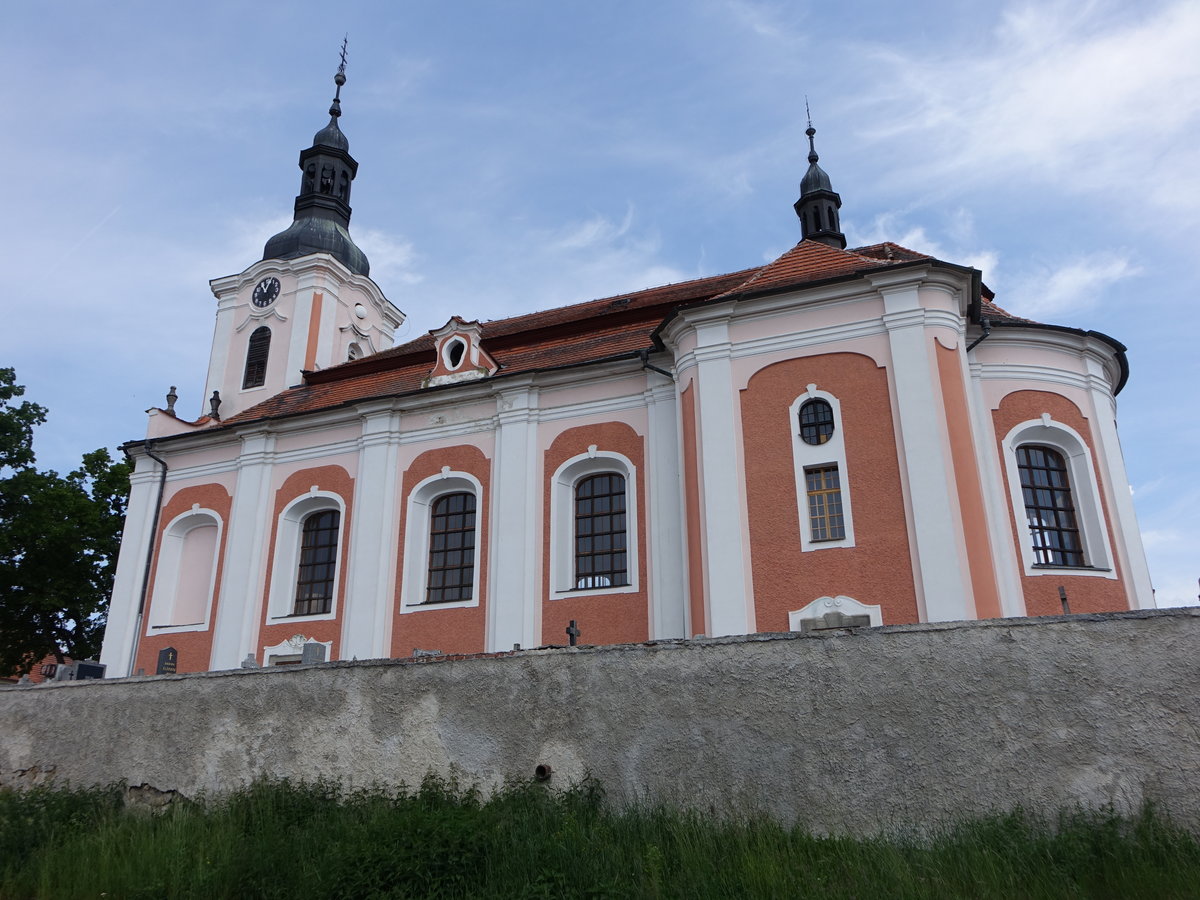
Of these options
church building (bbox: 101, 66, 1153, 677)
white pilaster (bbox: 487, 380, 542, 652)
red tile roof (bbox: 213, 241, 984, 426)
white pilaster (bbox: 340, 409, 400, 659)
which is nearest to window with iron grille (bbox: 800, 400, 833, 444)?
church building (bbox: 101, 66, 1153, 677)

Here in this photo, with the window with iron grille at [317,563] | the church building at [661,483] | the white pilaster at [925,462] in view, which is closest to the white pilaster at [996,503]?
the church building at [661,483]

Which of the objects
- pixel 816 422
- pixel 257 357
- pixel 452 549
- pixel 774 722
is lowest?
pixel 774 722

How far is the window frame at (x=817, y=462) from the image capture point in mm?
14102

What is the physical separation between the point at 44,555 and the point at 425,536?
12.7 m

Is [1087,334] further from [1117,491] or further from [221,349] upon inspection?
[221,349]

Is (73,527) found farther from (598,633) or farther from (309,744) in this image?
(309,744)

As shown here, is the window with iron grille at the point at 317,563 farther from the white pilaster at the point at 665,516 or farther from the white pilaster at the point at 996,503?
the white pilaster at the point at 996,503

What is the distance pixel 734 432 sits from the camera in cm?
1517

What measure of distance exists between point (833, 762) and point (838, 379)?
29.9 feet

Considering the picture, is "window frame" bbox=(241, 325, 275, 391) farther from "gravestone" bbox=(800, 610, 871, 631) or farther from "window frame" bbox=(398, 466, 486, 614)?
"gravestone" bbox=(800, 610, 871, 631)

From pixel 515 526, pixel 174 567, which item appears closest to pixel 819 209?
pixel 515 526

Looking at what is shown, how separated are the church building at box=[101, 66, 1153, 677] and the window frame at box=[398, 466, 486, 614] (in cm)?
5

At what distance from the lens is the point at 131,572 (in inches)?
835

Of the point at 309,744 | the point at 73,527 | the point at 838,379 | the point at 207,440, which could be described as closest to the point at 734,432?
the point at 838,379
